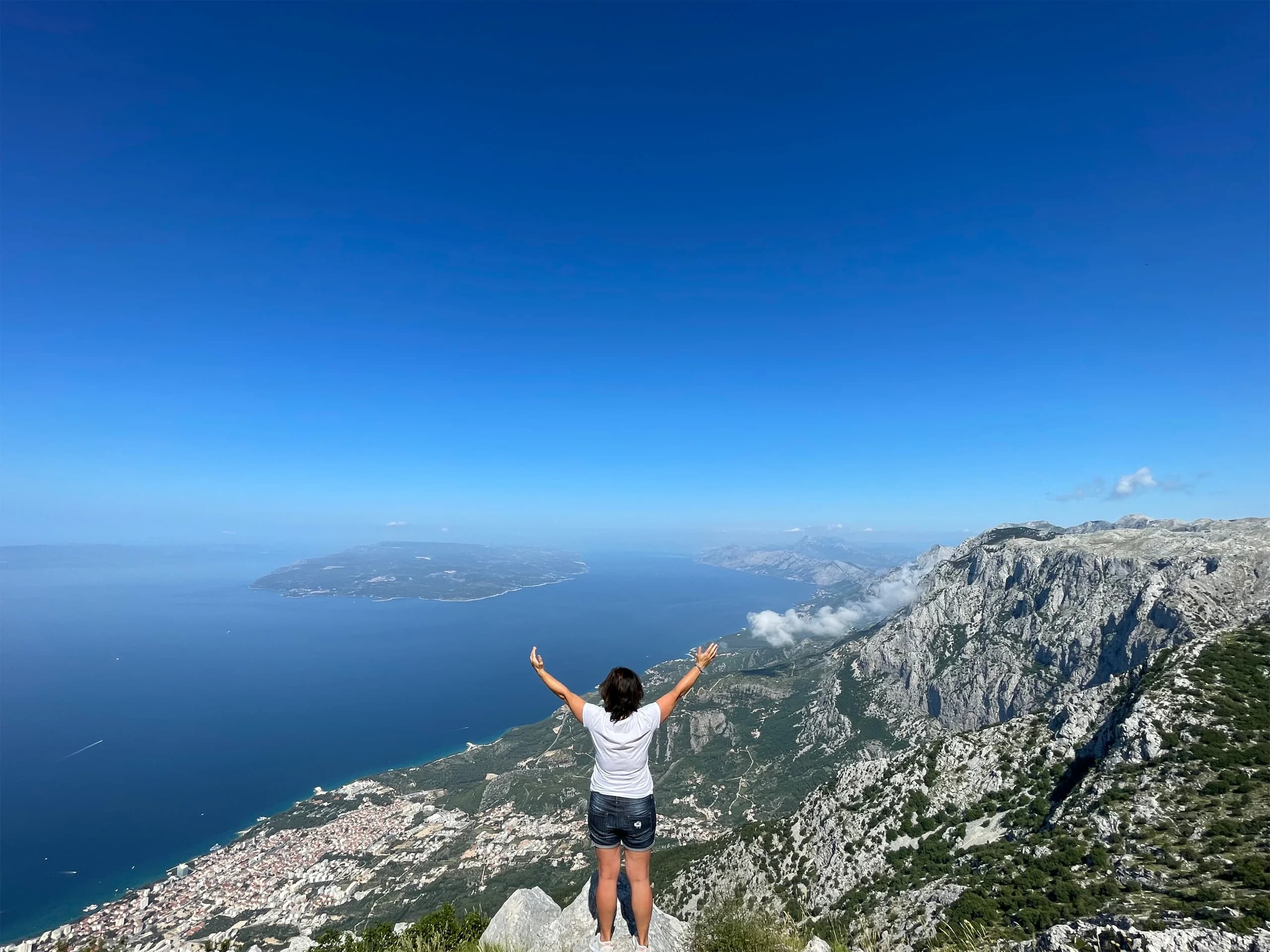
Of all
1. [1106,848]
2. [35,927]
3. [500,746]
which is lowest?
[500,746]

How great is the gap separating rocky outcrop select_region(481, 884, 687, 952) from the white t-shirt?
302cm

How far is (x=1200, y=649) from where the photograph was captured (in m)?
44.8

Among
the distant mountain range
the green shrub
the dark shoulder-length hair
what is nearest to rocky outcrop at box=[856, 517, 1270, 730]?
the distant mountain range

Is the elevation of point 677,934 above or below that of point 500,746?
above

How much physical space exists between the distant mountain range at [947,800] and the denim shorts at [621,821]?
303 cm

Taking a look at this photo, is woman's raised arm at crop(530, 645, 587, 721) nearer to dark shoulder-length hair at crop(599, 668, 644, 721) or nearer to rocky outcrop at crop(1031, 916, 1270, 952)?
dark shoulder-length hair at crop(599, 668, 644, 721)

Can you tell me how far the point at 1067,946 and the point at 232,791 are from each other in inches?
8003

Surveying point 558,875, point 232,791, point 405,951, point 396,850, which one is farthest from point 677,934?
point 232,791

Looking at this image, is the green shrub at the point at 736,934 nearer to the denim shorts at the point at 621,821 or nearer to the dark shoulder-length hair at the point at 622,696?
the denim shorts at the point at 621,821

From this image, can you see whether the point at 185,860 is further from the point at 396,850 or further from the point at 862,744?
the point at 862,744

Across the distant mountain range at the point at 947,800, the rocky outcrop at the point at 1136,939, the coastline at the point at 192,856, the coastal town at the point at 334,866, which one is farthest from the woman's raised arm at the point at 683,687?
the coastline at the point at 192,856

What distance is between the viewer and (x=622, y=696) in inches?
247

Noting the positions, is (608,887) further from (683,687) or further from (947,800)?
(947,800)

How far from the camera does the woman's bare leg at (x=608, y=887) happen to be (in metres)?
6.38
